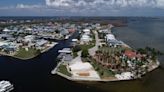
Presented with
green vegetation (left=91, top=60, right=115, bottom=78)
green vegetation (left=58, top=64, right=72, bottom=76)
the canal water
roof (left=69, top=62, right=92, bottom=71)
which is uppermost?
roof (left=69, top=62, right=92, bottom=71)

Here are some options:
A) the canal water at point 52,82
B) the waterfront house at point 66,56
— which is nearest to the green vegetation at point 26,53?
the waterfront house at point 66,56

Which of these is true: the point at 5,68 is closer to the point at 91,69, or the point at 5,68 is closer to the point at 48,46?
the point at 91,69

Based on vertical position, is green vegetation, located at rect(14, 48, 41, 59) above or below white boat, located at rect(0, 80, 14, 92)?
below

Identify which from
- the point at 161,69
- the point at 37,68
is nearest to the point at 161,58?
the point at 161,69

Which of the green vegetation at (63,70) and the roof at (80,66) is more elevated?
the roof at (80,66)

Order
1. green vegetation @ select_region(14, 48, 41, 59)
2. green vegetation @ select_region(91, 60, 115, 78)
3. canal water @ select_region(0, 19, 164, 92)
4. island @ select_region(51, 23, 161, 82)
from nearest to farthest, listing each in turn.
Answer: canal water @ select_region(0, 19, 164, 92)
island @ select_region(51, 23, 161, 82)
green vegetation @ select_region(91, 60, 115, 78)
green vegetation @ select_region(14, 48, 41, 59)

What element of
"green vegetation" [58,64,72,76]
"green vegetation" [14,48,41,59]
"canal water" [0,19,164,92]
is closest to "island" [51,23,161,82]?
"green vegetation" [58,64,72,76]

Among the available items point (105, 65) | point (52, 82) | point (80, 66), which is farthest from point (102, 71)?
point (52, 82)

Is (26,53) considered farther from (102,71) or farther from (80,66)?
(102,71)

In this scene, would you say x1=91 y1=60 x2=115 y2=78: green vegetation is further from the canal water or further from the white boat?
the white boat

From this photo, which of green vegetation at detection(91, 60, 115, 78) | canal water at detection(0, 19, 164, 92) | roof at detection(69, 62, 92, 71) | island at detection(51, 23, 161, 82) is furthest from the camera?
roof at detection(69, 62, 92, 71)

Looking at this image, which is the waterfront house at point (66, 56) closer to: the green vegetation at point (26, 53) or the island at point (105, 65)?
the island at point (105, 65)

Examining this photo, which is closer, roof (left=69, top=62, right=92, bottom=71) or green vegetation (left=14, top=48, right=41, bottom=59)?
roof (left=69, top=62, right=92, bottom=71)
